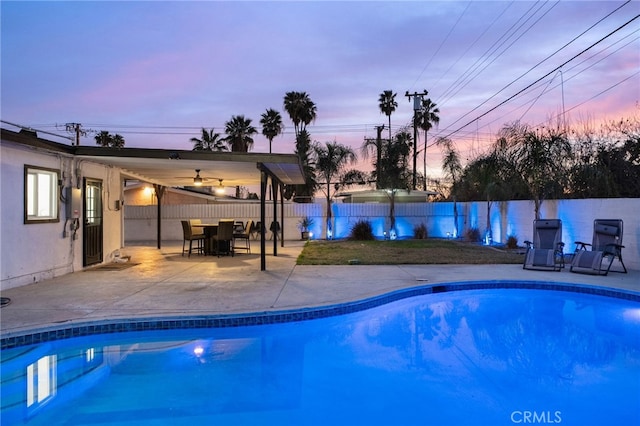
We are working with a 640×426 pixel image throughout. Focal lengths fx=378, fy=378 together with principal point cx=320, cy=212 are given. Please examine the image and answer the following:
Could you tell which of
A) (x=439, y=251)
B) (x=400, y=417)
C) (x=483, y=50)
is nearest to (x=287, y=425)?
(x=400, y=417)

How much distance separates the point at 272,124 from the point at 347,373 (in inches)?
988

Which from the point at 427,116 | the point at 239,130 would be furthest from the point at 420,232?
the point at 239,130

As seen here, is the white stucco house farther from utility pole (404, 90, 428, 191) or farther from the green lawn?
utility pole (404, 90, 428, 191)

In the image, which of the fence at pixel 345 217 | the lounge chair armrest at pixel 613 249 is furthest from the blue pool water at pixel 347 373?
the fence at pixel 345 217

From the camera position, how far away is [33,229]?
6.27 m

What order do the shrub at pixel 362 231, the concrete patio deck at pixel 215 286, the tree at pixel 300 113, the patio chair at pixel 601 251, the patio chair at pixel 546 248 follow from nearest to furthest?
the concrete patio deck at pixel 215 286 < the patio chair at pixel 601 251 < the patio chair at pixel 546 248 < the shrub at pixel 362 231 < the tree at pixel 300 113

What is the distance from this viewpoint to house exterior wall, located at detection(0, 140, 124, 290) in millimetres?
5715

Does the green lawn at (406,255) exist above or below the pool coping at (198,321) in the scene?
above

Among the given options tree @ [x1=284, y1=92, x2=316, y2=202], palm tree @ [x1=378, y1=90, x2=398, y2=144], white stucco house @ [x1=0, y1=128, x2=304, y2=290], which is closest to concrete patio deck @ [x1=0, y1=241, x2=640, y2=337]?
white stucco house @ [x1=0, y1=128, x2=304, y2=290]

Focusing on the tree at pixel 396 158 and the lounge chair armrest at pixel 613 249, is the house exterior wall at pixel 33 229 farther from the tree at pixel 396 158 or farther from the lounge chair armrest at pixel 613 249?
the tree at pixel 396 158

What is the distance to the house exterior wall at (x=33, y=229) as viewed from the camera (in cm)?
571

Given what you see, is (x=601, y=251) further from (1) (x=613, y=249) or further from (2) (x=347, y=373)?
(2) (x=347, y=373)

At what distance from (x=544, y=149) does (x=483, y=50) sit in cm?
404

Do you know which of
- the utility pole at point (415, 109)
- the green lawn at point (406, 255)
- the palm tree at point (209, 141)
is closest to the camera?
the green lawn at point (406, 255)
